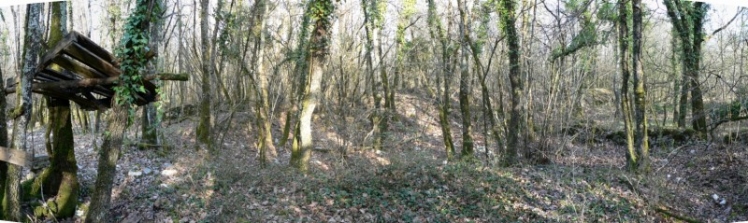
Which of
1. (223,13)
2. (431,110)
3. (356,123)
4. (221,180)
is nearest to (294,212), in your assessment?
(221,180)

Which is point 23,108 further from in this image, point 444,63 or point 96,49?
point 444,63

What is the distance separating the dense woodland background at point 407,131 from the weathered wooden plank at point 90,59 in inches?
10.6

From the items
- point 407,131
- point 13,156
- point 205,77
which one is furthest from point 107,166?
point 407,131

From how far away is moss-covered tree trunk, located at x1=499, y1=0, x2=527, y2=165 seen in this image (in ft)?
33.7

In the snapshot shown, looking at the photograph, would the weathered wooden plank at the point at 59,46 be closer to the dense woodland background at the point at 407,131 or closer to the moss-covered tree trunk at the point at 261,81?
the dense woodland background at the point at 407,131

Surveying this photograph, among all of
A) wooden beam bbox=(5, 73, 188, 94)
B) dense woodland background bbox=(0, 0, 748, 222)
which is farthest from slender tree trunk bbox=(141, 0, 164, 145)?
wooden beam bbox=(5, 73, 188, 94)

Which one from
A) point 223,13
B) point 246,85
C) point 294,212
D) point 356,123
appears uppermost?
point 223,13

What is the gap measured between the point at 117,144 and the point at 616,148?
12.8 meters

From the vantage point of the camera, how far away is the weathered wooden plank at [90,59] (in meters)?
5.70

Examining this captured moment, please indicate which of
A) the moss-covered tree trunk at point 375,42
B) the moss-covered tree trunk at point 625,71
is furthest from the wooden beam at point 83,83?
the moss-covered tree trunk at point 375,42

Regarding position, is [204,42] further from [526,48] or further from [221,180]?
[526,48]

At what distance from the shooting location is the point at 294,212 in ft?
24.9

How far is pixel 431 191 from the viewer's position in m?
8.44

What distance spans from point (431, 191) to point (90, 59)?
224 inches
